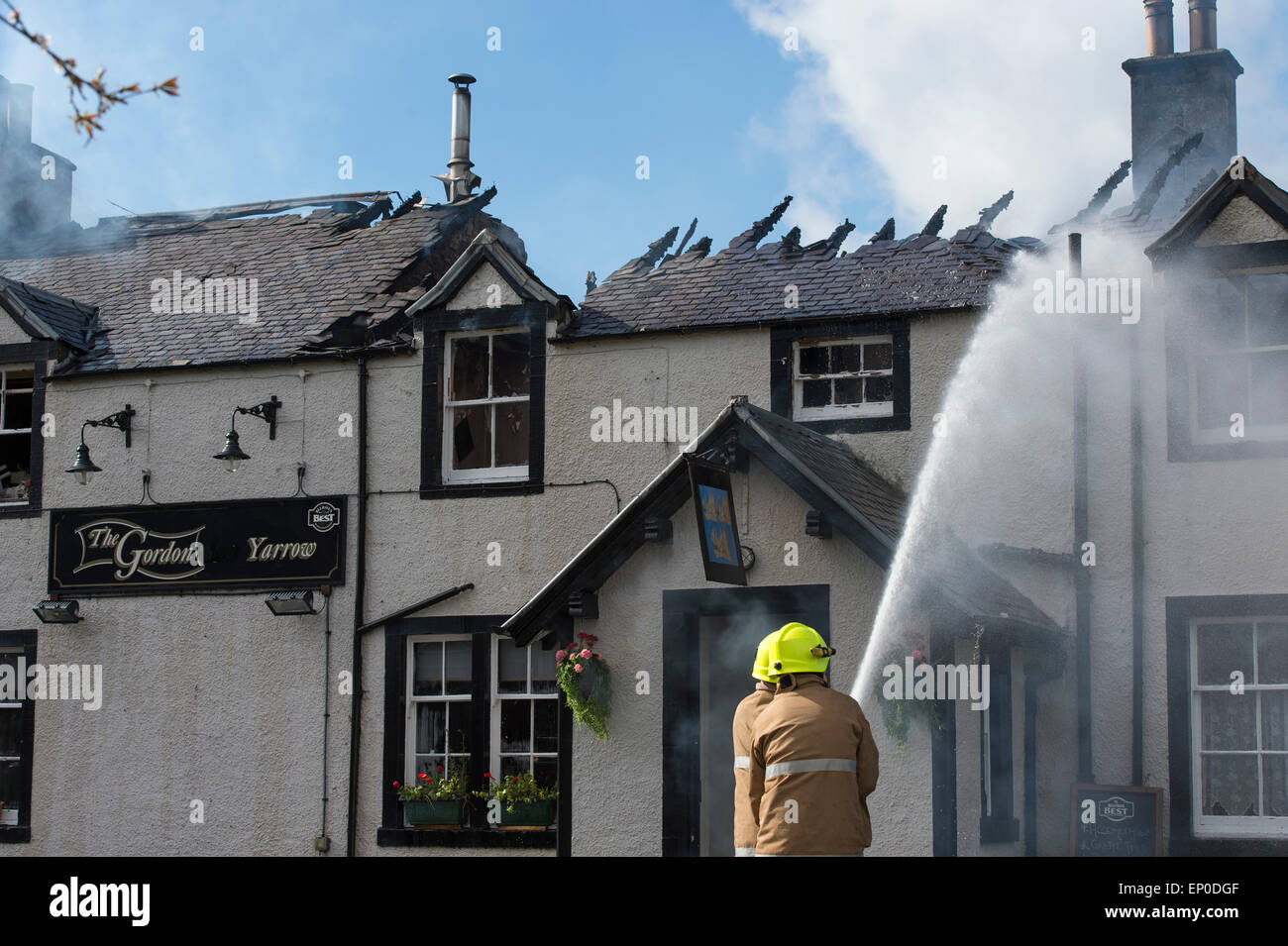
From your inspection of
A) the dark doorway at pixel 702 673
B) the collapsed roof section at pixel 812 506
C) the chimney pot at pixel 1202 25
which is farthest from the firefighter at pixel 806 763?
the chimney pot at pixel 1202 25

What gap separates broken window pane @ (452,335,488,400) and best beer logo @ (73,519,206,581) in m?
3.23

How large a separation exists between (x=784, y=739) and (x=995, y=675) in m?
6.28

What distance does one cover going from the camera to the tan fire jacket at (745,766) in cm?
810

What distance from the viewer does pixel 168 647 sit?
17281mm

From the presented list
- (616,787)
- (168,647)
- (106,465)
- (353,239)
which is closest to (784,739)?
(616,787)

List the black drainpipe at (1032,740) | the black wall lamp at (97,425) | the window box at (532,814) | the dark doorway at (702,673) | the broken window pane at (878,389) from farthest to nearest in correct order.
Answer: the black wall lamp at (97,425) < the broken window pane at (878,389) < the window box at (532,814) < the black drainpipe at (1032,740) < the dark doorway at (702,673)

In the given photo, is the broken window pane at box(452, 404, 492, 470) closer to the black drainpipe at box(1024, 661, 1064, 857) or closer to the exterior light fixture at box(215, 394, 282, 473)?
the exterior light fixture at box(215, 394, 282, 473)

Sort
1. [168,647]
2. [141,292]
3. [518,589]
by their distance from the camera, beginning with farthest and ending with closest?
[141,292]
[168,647]
[518,589]

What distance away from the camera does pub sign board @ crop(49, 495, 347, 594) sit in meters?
17.0

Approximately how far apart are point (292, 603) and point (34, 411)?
4.26 metres

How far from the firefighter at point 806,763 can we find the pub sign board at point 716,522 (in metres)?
4.10

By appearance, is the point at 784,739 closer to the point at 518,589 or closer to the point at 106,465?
the point at 518,589

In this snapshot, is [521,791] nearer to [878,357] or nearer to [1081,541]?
[878,357]

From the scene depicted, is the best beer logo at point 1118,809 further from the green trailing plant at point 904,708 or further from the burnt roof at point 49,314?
the burnt roof at point 49,314
